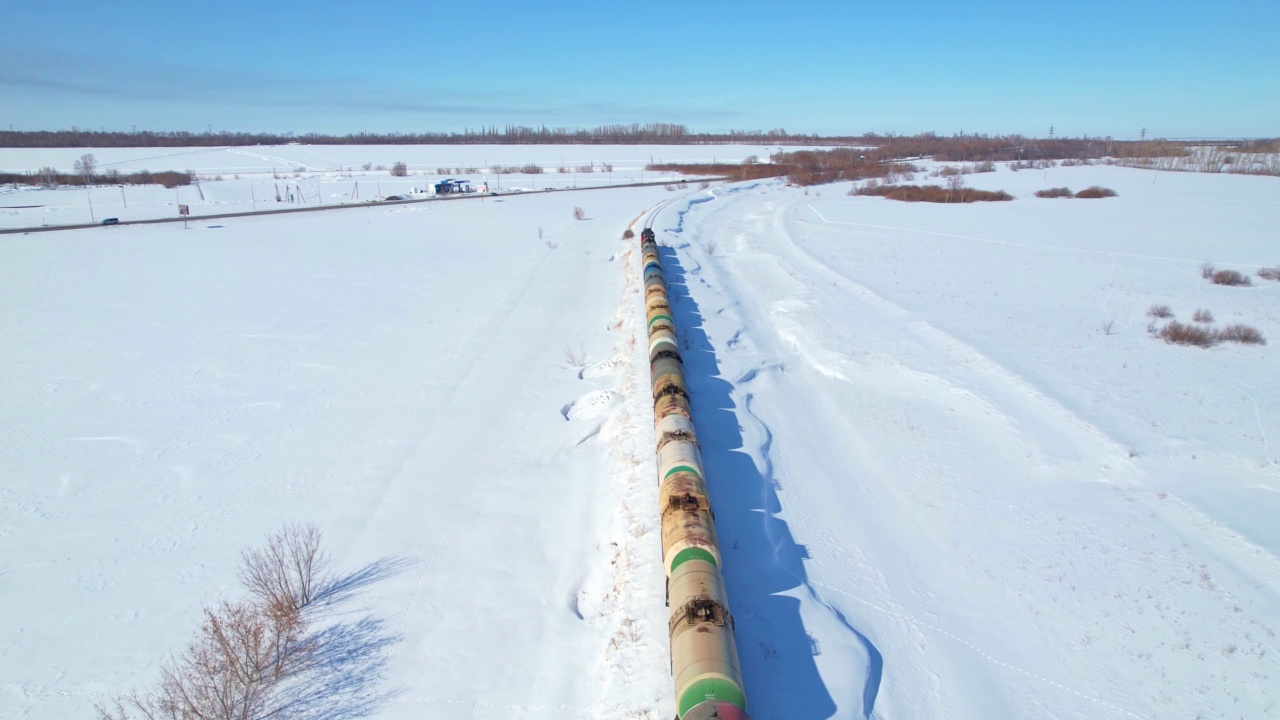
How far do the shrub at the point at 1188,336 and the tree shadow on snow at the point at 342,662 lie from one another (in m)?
18.0

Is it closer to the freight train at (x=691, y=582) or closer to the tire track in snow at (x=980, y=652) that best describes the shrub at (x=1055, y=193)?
the freight train at (x=691, y=582)

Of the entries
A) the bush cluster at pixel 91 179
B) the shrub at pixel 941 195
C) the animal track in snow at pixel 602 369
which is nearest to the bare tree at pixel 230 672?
the animal track in snow at pixel 602 369

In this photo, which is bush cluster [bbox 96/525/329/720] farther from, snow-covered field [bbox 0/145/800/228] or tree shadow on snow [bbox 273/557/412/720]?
snow-covered field [bbox 0/145/800/228]

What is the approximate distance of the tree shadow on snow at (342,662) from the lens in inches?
276

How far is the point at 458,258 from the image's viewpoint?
28656 mm

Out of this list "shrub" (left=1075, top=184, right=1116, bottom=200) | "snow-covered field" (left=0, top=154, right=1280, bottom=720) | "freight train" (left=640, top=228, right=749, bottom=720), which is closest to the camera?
"freight train" (left=640, top=228, right=749, bottom=720)

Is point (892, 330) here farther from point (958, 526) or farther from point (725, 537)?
point (725, 537)

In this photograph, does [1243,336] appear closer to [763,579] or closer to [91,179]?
[763,579]

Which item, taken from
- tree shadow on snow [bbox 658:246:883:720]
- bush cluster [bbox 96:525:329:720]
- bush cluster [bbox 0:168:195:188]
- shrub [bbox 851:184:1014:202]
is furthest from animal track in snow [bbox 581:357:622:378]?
bush cluster [bbox 0:168:195:188]

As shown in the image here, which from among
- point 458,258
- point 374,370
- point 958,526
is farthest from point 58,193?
point 958,526

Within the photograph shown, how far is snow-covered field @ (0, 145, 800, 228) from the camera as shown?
4384 cm

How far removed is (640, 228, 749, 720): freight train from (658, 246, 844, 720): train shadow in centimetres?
64

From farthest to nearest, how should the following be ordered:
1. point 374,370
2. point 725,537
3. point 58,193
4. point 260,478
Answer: point 58,193, point 374,370, point 260,478, point 725,537

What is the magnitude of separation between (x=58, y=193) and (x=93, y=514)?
5670 cm
